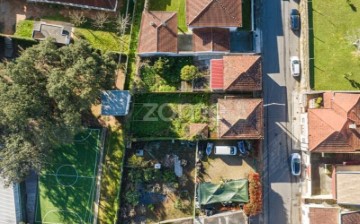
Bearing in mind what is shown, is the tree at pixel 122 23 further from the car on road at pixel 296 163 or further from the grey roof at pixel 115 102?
the car on road at pixel 296 163

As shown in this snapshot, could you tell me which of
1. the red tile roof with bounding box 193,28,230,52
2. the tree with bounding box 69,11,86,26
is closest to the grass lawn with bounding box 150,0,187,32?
the red tile roof with bounding box 193,28,230,52

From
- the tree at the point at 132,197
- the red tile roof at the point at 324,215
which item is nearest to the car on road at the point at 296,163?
the red tile roof at the point at 324,215

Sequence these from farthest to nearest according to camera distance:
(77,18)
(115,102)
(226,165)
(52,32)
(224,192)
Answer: (226,165), (77,18), (52,32), (224,192), (115,102)

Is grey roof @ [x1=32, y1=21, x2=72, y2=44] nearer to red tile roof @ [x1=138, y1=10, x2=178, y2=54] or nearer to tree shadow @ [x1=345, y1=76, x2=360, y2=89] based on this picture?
red tile roof @ [x1=138, y1=10, x2=178, y2=54]

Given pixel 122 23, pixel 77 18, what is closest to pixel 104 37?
pixel 122 23

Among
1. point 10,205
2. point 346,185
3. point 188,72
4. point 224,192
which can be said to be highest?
point 188,72

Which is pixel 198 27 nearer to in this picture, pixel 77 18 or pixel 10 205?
pixel 77 18

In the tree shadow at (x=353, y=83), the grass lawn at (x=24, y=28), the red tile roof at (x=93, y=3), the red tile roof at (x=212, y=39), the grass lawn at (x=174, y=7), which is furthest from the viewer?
the grass lawn at (x=24, y=28)
